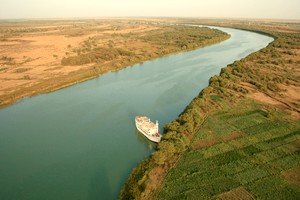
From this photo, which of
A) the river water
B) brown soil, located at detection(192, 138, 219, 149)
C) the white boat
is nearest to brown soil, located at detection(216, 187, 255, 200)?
brown soil, located at detection(192, 138, 219, 149)

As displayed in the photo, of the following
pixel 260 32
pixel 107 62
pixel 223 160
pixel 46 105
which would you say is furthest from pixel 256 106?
pixel 260 32

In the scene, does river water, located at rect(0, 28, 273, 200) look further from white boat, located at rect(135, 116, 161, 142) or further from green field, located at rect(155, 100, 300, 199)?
green field, located at rect(155, 100, 300, 199)

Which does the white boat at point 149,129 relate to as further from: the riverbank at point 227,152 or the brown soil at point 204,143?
the brown soil at point 204,143

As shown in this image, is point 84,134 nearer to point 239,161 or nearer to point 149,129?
point 149,129

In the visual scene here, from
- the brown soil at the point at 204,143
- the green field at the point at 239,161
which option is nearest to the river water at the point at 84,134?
the brown soil at the point at 204,143

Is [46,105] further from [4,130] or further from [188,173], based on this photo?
[188,173]

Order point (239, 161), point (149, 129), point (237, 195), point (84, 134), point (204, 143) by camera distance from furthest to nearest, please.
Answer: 1. point (84, 134)
2. point (149, 129)
3. point (204, 143)
4. point (239, 161)
5. point (237, 195)

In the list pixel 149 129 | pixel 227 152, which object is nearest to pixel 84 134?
pixel 149 129
